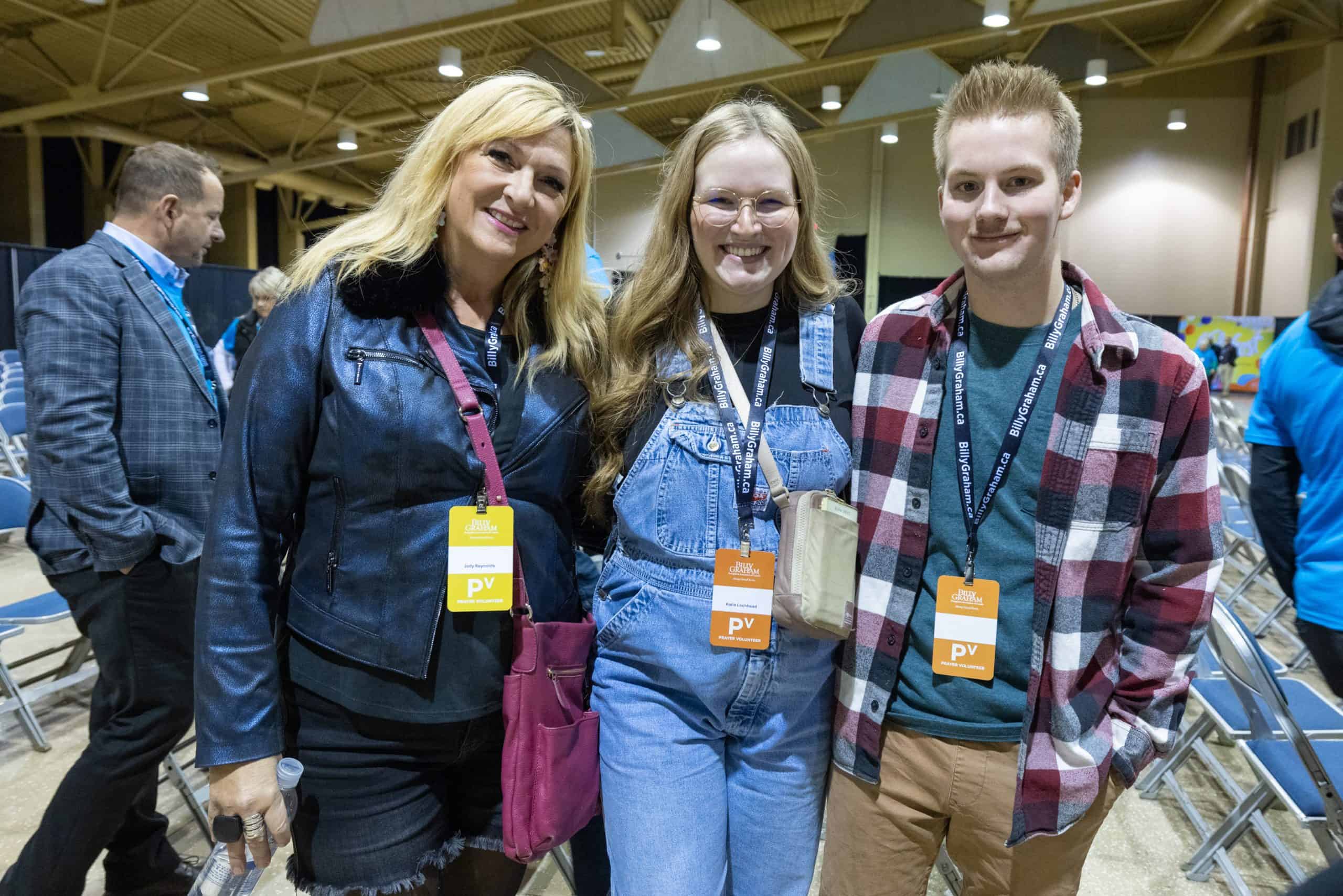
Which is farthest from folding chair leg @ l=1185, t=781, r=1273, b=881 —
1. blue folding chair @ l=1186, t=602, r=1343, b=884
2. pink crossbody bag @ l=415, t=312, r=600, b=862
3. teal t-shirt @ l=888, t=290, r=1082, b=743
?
pink crossbody bag @ l=415, t=312, r=600, b=862

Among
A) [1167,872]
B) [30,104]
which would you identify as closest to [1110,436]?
[1167,872]

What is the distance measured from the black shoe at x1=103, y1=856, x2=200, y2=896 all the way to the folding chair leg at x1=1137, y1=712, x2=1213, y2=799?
291 cm

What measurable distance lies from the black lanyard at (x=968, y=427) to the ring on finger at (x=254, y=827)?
113 cm

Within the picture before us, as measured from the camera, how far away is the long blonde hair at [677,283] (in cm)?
150

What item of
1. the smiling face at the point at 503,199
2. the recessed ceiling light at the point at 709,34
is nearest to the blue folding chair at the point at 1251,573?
the smiling face at the point at 503,199

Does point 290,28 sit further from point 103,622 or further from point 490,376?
point 490,376

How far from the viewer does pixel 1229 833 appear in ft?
7.92

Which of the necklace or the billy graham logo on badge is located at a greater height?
the necklace

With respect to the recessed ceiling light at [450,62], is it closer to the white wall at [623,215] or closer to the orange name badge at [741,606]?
the white wall at [623,215]

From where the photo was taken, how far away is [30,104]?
47.4ft

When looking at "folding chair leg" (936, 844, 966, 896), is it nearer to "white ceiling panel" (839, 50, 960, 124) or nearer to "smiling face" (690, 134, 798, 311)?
"smiling face" (690, 134, 798, 311)

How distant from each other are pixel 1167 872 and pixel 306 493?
2.65m

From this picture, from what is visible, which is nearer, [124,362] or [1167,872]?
[124,362]

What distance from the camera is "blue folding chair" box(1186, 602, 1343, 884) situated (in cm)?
194
